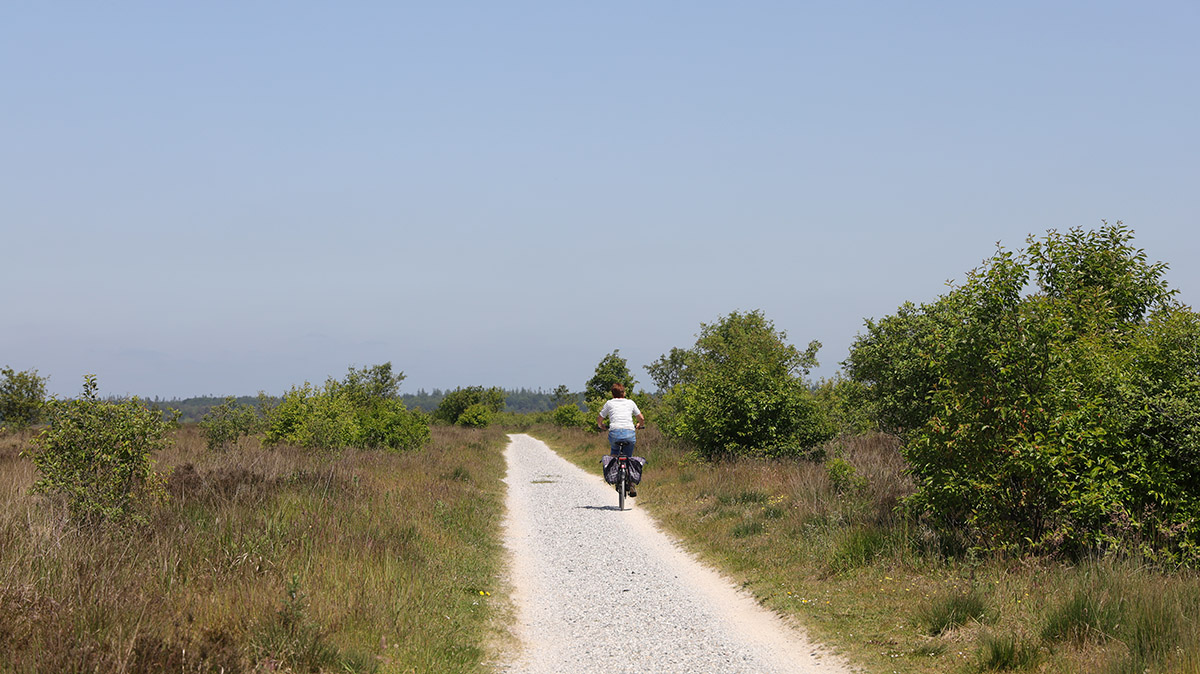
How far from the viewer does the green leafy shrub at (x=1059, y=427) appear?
737cm

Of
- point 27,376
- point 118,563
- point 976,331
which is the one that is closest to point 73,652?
point 118,563

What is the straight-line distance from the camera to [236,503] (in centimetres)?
987

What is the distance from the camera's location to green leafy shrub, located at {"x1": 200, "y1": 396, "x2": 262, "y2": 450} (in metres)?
28.2

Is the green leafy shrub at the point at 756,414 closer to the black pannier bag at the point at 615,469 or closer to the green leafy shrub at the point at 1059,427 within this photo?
the black pannier bag at the point at 615,469

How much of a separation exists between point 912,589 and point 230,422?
27.3 m

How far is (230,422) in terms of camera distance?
28797 mm

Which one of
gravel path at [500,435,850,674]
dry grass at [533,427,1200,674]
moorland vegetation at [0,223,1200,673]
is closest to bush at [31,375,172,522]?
moorland vegetation at [0,223,1200,673]

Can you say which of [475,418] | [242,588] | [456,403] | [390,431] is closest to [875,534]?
[242,588]

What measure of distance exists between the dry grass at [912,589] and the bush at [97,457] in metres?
7.16

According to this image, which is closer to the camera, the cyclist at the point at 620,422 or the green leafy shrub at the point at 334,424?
the cyclist at the point at 620,422

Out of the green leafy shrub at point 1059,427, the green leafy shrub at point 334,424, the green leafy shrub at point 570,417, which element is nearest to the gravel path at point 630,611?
the green leafy shrub at point 1059,427

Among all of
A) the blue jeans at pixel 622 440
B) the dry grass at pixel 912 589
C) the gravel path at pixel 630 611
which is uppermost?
the blue jeans at pixel 622 440

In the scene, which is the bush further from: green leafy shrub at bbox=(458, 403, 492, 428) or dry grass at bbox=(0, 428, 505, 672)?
green leafy shrub at bbox=(458, 403, 492, 428)

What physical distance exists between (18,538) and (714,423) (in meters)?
15.1
